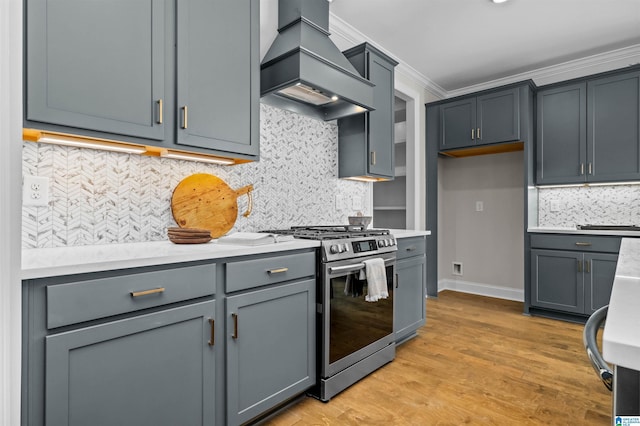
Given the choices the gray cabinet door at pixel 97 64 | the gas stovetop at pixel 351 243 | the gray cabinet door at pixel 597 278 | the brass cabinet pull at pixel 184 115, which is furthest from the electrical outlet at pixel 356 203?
the gray cabinet door at pixel 597 278

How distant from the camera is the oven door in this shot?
6.59ft

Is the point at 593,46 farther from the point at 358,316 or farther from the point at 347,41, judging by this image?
the point at 358,316

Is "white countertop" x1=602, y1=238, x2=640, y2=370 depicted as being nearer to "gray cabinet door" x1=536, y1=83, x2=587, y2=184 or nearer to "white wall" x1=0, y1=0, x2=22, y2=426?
"white wall" x1=0, y1=0, x2=22, y2=426

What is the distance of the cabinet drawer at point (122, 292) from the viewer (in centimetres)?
114

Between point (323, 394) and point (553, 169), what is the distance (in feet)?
11.1

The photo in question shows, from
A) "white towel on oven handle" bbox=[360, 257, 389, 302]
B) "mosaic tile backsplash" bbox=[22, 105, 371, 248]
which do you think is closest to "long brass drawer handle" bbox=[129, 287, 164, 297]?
"mosaic tile backsplash" bbox=[22, 105, 371, 248]

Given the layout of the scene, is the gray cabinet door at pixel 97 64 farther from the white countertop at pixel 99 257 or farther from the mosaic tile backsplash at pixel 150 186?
the white countertop at pixel 99 257

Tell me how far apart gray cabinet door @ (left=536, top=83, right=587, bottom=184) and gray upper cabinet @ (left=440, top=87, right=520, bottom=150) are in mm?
311

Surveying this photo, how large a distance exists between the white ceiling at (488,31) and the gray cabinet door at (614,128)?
433 millimetres

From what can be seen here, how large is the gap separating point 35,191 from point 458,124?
406 centimetres

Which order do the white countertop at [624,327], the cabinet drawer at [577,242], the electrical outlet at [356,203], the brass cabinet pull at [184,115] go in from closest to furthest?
the white countertop at [624,327] → the brass cabinet pull at [184,115] → the cabinet drawer at [577,242] → the electrical outlet at [356,203]

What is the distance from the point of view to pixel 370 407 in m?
1.97

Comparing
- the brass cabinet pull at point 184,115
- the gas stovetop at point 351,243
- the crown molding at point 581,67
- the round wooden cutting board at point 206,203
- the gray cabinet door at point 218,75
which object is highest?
the crown molding at point 581,67

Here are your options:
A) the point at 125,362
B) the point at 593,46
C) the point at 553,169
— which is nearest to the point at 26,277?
the point at 125,362
